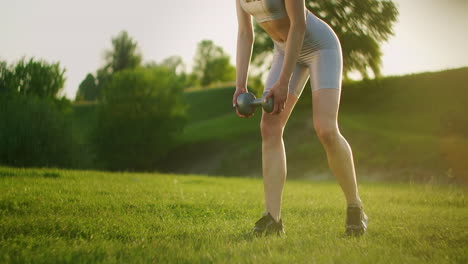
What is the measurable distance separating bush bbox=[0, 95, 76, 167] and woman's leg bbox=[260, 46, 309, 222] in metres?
23.5

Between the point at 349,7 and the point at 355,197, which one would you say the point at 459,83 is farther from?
the point at 355,197

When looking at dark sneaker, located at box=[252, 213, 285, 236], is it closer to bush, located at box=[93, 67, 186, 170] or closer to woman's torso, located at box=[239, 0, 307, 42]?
woman's torso, located at box=[239, 0, 307, 42]

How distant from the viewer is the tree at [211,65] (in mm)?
98000

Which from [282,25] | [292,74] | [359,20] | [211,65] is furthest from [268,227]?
[211,65]

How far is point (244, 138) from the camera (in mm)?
45125

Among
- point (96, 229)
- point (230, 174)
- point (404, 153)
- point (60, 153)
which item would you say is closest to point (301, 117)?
point (230, 174)

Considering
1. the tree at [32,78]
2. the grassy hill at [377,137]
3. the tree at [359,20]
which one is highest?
the tree at [359,20]

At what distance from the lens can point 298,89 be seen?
5098mm

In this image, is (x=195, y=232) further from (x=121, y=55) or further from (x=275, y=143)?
(x=121, y=55)

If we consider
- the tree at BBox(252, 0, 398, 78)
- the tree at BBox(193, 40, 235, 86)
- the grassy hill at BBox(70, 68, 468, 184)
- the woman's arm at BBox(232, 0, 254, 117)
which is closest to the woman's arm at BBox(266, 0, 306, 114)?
the woman's arm at BBox(232, 0, 254, 117)

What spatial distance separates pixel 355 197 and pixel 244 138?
Result: 132ft

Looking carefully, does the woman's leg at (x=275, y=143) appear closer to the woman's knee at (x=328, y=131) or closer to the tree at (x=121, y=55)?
the woman's knee at (x=328, y=131)

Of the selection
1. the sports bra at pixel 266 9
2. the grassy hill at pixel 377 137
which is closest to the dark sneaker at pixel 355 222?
the sports bra at pixel 266 9

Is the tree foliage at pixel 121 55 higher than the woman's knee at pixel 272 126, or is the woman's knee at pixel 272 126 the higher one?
the tree foliage at pixel 121 55
